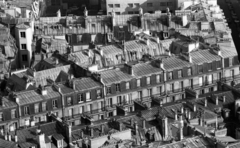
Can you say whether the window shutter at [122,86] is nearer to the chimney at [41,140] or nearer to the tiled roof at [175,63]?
the tiled roof at [175,63]

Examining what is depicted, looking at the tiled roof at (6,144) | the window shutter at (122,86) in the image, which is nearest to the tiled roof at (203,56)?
the window shutter at (122,86)

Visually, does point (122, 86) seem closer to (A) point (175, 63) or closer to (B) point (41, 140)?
(A) point (175, 63)

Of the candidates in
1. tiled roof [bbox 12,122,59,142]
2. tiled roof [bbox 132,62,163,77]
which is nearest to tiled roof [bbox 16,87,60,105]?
tiled roof [bbox 12,122,59,142]

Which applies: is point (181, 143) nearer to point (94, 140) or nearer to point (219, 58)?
point (94, 140)

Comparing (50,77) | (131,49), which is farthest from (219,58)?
(50,77)

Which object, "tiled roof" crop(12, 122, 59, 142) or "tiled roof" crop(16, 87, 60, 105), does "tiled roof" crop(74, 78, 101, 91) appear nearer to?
"tiled roof" crop(16, 87, 60, 105)

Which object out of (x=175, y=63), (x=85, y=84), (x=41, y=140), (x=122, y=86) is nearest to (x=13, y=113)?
(x=85, y=84)

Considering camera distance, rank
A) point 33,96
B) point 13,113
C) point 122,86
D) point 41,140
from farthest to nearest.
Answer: point 122,86
point 33,96
point 13,113
point 41,140

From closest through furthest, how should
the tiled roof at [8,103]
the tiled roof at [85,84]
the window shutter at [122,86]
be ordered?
1. the tiled roof at [8,103]
2. the tiled roof at [85,84]
3. the window shutter at [122,86]
